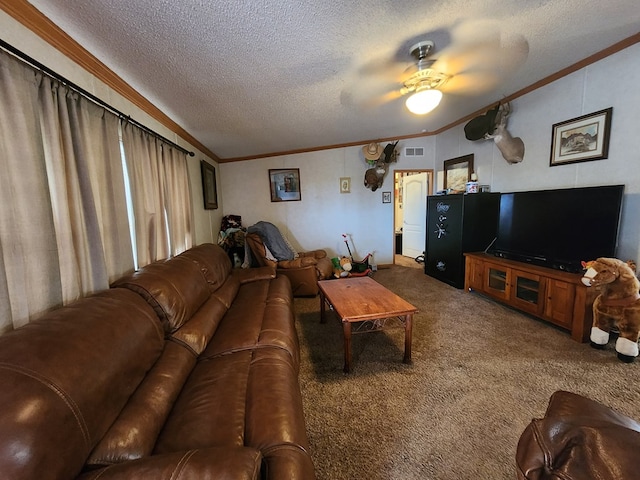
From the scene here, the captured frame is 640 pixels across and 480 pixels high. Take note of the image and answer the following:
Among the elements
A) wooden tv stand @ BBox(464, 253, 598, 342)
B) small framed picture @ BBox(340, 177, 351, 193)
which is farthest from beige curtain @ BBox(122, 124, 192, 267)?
wooden tv stand @ BBox(464, 253, 598, 342)

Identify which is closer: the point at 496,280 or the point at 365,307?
the point at 365,307

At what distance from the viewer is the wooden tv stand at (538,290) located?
221 cm

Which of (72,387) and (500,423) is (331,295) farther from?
(72,387)

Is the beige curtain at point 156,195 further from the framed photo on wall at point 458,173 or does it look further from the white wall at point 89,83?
the framed photo on wall at point 458,173

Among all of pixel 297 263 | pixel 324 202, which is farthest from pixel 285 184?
pixel 297 263

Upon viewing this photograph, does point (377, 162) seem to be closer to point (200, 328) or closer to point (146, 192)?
point (146, 192)

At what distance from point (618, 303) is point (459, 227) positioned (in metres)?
1.75

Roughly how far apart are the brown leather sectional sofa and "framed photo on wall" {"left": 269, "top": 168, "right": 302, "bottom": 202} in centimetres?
328

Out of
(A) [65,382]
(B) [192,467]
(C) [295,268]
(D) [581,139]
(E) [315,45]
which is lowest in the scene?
(C) [295,268]

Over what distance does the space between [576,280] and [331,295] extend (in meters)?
2.15

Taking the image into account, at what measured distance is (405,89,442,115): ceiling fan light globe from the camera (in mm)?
2178

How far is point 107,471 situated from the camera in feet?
2.30

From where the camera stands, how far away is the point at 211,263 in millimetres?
2488

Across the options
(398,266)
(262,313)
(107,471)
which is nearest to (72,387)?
(107,471)
